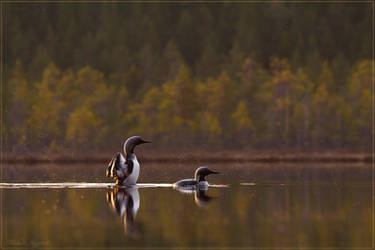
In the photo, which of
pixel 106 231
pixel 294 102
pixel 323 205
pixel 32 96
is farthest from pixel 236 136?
pixel 106 231

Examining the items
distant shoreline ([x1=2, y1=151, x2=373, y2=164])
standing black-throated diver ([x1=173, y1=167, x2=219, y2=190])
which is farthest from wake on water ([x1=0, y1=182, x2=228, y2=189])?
distant shoreline ([x1=2, y1=151, x2=373, y2=164])

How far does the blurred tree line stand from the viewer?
79.8 meters

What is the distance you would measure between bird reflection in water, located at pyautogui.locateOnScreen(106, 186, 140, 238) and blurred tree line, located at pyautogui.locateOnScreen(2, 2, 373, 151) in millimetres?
46803

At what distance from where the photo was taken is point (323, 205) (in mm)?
20797

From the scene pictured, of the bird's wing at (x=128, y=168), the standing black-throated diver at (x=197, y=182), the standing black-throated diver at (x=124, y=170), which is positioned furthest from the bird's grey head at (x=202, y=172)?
the bird's wing at (x=128, y=168)

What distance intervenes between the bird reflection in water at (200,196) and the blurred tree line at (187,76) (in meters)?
46.3

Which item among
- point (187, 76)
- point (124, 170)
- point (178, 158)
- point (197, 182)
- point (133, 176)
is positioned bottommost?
point (178, 158)

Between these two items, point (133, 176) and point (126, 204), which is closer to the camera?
point (126, 204)

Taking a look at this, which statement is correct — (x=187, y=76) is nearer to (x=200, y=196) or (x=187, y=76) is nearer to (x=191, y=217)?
(x=200, y=196)

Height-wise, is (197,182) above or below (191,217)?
above

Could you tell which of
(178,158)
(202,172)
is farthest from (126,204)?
(178,158)

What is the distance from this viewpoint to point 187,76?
83125mm

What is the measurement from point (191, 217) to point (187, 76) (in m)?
65.3

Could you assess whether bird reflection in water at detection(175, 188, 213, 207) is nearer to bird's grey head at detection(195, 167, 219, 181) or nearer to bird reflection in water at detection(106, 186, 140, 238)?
bird's grey head at detection(195, 167, 219, 181)
